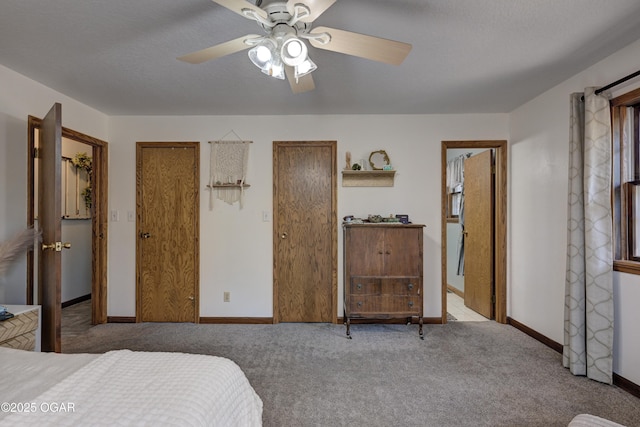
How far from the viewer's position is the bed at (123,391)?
85 cm

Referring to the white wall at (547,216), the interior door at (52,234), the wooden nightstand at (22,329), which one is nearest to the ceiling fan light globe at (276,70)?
the interior door at (52,234)

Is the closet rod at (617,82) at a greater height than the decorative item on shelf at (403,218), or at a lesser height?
greater

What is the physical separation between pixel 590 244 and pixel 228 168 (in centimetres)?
330

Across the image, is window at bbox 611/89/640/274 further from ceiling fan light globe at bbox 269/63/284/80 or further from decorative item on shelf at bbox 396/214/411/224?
ceiling fan light globe at bbox 269/63/284/80

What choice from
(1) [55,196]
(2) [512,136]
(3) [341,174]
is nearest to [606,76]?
(2) [512,136]

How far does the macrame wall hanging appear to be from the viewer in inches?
137

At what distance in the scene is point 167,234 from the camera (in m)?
3.49

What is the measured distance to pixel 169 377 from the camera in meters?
1.05

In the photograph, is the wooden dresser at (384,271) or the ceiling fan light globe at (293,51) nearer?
the ceiling fan light globe at (293,51)

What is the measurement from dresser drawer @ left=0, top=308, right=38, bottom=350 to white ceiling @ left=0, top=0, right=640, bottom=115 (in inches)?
70.9

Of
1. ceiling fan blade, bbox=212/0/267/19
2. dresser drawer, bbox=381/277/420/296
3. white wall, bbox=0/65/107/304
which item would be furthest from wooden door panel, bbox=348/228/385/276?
white wall, bbox=0/65/107/304

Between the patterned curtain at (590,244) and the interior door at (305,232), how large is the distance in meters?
2.07

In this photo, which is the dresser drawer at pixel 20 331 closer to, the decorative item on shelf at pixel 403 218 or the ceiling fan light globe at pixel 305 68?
the ceiling fan light globe at pixel 305 68

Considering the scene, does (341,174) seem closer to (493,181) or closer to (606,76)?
(493,181)
